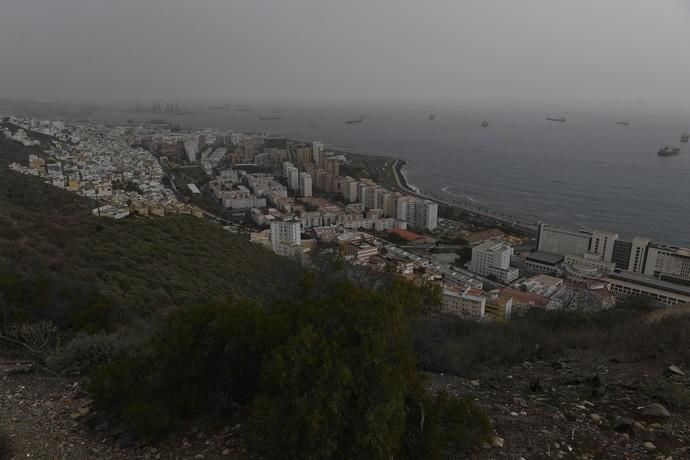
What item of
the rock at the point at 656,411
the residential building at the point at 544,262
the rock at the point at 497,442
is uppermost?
the rock at the point at 656,411

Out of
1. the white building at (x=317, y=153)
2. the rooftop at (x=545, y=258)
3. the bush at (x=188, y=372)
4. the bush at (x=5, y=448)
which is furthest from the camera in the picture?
the white building at (x=317, y=153)

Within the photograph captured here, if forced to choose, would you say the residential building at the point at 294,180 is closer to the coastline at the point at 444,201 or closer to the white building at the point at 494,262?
the coastline at the point at 444,201

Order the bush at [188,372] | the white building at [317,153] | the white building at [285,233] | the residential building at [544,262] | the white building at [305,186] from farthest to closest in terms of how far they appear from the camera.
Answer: the white building at [317,153] < the white building at [305,186] < the white building at [285,233] < the residential building at [544,262] < the bush at [188,372]

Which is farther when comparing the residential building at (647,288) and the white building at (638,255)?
the white building at (638,255)

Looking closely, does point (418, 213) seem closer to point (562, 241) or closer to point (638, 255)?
point (562, 241)

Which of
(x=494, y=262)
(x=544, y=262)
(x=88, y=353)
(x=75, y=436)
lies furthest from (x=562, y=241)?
(x=75, y=436)

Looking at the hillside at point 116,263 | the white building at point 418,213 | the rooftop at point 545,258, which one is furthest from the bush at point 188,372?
the white building at point 418,213

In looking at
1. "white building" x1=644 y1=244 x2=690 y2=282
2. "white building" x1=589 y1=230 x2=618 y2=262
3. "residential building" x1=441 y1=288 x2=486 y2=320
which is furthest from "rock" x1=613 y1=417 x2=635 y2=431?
"white building" x1=589 y1=230 x2=618 y2=262

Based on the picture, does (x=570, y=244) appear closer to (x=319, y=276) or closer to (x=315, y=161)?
(x=319, y=276)
